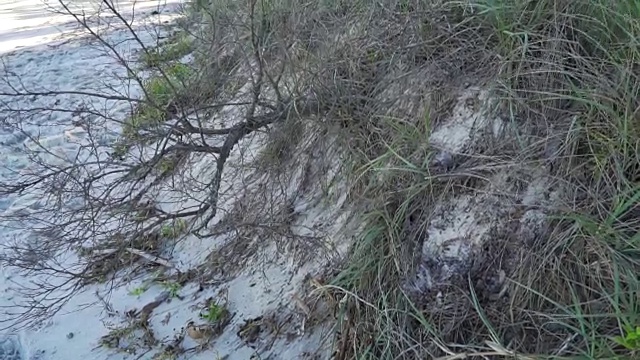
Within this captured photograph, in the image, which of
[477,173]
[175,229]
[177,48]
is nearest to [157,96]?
[177,48]

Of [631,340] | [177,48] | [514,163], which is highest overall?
[177,48]

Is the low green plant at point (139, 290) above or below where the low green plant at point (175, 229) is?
below

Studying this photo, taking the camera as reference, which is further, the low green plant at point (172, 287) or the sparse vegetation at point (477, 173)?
the low green plant at point (172, 287)

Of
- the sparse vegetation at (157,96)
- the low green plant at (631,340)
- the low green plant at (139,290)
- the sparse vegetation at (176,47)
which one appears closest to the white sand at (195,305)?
the low green plant at (139,290)

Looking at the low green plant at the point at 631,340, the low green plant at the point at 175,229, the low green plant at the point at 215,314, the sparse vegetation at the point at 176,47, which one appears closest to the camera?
the low green plant at the point at 631,340

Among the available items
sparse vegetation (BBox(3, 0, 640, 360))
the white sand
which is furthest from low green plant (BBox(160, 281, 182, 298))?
sparse vegetation (BBox(3, 0, 640, 360))

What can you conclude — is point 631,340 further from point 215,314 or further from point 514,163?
point 215,314

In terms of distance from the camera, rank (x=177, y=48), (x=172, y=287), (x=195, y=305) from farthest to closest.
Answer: (x=177, y=48), (x=172, y=287), (x=195, y=305)

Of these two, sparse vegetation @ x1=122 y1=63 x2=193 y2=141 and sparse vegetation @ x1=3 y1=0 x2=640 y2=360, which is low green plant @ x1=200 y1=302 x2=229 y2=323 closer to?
sparse vegetation @ x1=3 y1=0 x2=640 y2=360

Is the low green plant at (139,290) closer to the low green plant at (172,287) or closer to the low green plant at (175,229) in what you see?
the low green plant at (172,287)

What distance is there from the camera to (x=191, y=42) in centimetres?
565

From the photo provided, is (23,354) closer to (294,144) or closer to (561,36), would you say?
(294,144)

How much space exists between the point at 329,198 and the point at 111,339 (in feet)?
3.77

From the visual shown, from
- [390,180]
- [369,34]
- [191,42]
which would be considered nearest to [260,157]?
[369,34]
